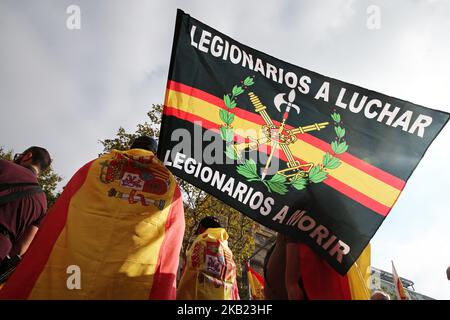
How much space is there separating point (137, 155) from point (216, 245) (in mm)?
1541

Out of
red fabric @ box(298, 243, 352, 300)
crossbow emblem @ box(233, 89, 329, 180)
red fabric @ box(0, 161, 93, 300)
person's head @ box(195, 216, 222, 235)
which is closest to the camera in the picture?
red fabric @ box(0, 161, 93, 300)

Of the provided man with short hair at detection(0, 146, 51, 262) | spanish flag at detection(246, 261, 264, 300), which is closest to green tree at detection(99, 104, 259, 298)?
spanish flag at detection(246, 261, 264, 300)

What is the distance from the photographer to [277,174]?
2.82 m

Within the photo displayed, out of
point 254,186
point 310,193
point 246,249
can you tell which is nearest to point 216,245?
point 254,186

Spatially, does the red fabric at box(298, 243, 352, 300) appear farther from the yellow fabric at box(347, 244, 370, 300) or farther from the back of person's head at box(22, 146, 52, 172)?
the back of person's head at box(22, 146, 52, 172)

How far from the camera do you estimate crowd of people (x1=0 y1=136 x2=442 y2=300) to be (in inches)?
75.7

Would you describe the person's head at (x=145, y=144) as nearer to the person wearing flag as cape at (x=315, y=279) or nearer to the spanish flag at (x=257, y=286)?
the person wearing flag as cape at (x=315, y=279)

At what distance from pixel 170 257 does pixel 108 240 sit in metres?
0.42

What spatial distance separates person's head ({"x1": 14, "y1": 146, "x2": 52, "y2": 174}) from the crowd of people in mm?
272

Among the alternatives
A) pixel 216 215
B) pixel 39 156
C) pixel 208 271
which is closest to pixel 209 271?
pixel 208 271

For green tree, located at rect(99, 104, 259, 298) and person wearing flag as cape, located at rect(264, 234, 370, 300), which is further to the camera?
green tree, located at rect(99, 104, 259, 298)

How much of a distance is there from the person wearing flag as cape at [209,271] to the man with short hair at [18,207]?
1545mm

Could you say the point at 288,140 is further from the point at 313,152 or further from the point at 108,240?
the point at 108,240

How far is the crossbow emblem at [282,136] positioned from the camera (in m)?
2.86
